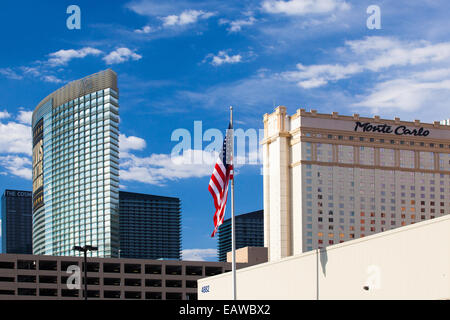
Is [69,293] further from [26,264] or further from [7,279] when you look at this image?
[7,279]

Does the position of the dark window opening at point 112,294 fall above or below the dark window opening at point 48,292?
below

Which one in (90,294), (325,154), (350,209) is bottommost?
(90,294)

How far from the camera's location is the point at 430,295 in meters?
37.9

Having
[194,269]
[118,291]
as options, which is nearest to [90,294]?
[118,291]

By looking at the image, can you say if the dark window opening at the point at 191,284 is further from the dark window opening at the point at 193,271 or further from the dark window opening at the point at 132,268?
the dark window opening at the point at 132,268

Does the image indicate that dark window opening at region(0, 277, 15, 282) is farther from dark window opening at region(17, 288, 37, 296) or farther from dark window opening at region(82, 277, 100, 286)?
dark window opening at region(82, 277, 100, 286)

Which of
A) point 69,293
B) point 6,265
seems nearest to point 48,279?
point 69,293

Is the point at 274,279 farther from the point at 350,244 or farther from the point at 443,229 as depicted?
the point at 443,229

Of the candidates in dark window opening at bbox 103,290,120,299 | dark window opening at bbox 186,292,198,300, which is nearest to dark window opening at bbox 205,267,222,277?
dark window opening at bbox 186,292,198,300

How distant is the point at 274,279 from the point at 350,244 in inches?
525

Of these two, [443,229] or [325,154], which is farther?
[325,154]

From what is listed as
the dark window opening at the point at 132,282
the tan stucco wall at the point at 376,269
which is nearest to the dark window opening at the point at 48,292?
the dark window opening at the point at 132,282

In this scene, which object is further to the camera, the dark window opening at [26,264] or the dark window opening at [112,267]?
the dark window opening at [112,267]
